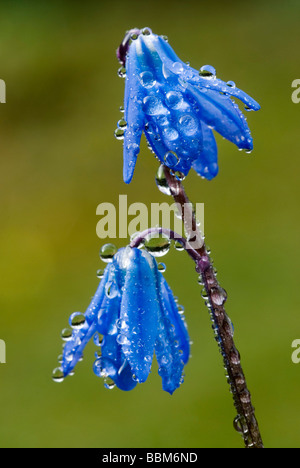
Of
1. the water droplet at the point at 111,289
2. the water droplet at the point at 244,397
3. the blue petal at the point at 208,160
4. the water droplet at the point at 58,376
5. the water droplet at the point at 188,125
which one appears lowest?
the water droplet at the point at 244,397

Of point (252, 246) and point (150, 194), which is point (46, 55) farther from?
point (252, 246)

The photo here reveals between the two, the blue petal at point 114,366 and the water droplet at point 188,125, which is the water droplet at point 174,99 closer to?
the water droplet at point 188,125

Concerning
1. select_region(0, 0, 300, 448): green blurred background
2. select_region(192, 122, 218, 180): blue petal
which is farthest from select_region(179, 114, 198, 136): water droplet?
select_region(0, 0, 300, 448): green blurred background

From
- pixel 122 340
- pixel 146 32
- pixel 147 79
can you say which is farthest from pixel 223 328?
pixel 146 32

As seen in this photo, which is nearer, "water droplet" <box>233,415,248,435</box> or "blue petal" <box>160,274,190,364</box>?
"water droplet" <box>233,415,248,435</box>

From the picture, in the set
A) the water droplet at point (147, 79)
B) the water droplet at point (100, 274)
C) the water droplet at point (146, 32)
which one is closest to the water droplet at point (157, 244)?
the water droplet at point (100, 274)

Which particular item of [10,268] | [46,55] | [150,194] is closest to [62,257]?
[10,268]

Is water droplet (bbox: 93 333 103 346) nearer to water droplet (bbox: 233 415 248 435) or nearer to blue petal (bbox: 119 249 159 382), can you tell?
blue petal (bbox: 119 249 159 382)
